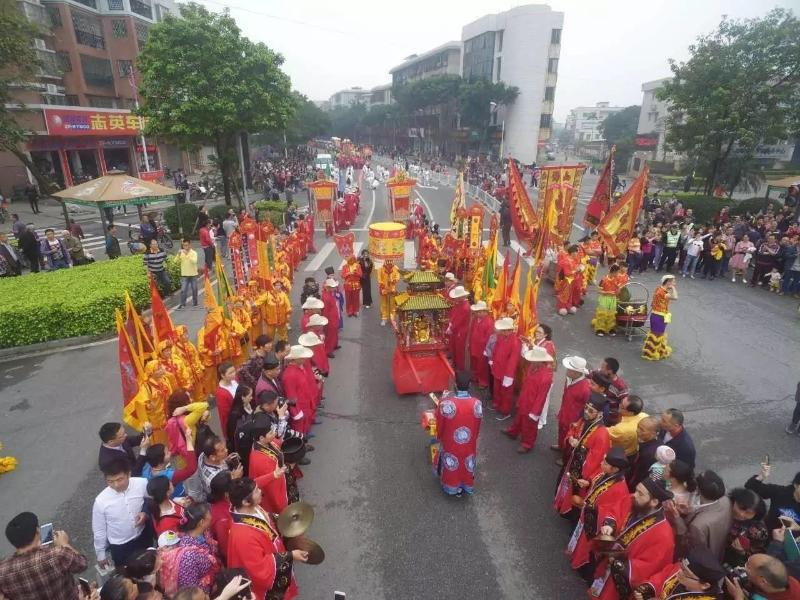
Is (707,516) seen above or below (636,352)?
above

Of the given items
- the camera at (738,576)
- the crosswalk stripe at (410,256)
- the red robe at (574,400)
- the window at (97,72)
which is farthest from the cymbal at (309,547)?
the window at (97,72)

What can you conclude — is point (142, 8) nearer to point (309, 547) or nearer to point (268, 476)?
point (268, 476)

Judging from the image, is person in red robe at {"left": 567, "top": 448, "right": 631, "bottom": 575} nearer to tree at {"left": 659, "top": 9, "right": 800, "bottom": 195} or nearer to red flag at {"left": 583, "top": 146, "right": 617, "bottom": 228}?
red flag at {"left": 583, "top": 146, "right": 617, "bottom": 228}

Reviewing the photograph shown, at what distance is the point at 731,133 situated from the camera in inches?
770

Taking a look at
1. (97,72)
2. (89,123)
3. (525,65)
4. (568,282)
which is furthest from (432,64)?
(568,282)

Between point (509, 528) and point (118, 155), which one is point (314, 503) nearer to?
point (509, 528)

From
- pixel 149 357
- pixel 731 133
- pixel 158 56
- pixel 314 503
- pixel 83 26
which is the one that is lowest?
pixel 314 503

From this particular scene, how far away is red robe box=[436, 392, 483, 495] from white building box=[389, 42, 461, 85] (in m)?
63.2

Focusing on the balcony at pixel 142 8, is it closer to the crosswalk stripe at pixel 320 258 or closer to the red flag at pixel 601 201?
the crosswalk stripe at pixel 320 258

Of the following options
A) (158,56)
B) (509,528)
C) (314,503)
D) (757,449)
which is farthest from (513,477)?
(158,56)

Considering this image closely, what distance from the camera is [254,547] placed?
3.19 metres

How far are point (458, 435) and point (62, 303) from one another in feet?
28.8

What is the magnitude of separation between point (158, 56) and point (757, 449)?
21345 mm

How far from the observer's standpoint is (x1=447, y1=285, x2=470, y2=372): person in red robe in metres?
8.13
